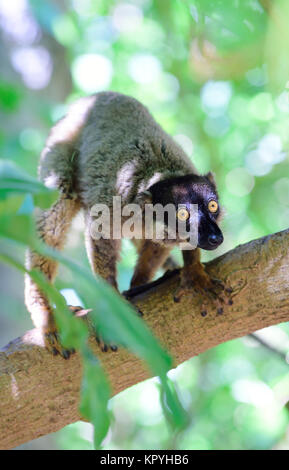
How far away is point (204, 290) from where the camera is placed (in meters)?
4.70

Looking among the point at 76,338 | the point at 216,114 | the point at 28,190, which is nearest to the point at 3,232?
the point at 28,190

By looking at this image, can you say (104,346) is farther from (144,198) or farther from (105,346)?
(144,198)

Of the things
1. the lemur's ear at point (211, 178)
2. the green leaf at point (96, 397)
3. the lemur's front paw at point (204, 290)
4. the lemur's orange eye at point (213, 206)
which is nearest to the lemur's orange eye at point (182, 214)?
the lemur's orange eye at point (213, 206)

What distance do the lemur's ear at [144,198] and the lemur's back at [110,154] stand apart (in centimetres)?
12

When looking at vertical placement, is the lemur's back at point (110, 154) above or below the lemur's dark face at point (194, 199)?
above

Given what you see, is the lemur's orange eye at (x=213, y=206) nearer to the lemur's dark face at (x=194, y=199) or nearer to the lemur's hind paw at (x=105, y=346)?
the lemur's dark face at (x=194, y=199)

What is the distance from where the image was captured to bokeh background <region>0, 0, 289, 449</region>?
8.18 metres

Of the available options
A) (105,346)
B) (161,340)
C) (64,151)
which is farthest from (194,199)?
(64,151)

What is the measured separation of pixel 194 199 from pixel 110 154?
46.2 inches

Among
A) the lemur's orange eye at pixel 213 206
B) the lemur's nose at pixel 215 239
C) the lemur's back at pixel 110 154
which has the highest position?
the lemur's back at pixel 110 154

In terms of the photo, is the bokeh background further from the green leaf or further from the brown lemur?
the green leaf

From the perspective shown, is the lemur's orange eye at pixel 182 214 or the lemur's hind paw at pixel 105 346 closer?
the lemur's hind paw at pixel 105 346

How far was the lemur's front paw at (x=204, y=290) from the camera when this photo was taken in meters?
4.58

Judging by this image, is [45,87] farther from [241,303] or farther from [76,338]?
[76,338]
